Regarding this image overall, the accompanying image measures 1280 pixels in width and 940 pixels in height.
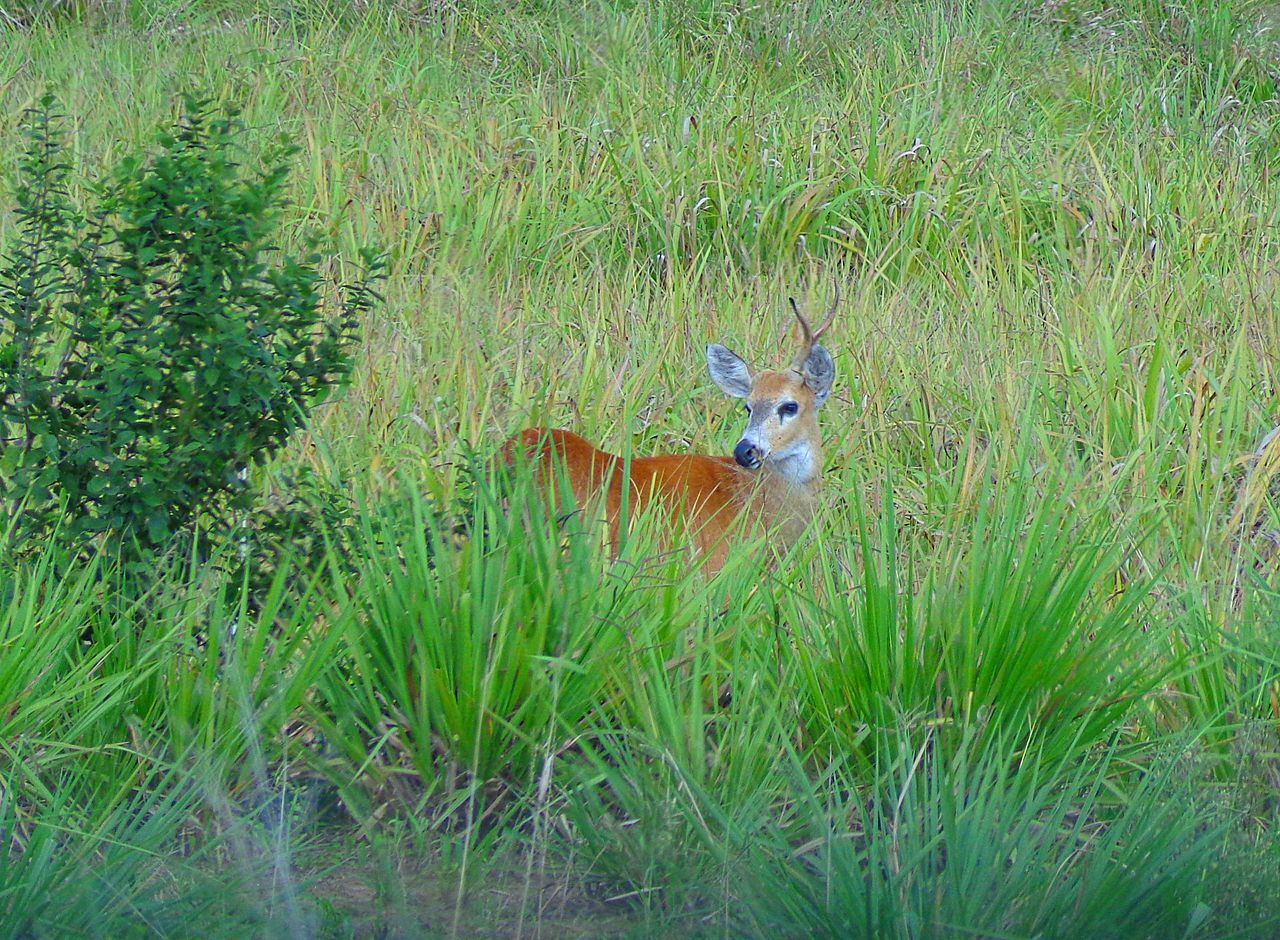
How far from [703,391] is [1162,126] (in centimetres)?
388

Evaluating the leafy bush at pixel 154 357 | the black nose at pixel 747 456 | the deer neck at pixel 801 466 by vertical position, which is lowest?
the deer neck at pixel 801 466

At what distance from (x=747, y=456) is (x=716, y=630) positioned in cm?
133

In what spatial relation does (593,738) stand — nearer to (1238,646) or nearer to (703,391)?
A: (1238,646)

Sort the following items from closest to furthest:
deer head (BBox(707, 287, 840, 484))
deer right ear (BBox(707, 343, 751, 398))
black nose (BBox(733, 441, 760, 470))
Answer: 1. black nose (BBox(733, 441, 760, 470))
2. deer head (BBox(707, 287, 840, 484))
3. deer right ear (BBox(707, 343, 751, 398))

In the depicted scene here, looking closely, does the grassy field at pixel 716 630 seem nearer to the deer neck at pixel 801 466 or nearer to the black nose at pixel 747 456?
the deer neck at pixel 801 466

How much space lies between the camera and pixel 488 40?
898cm

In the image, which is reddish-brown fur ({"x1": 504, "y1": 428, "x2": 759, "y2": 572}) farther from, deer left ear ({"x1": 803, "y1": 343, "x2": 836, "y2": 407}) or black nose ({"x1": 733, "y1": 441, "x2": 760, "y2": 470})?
deer left ear ({"x1": 803, "y1": 343, "x2": 836, "y2": 407})

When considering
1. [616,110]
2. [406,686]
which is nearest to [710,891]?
[406,686]

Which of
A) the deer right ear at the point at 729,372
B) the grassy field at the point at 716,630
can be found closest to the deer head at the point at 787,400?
the deer right ear at the point at 729,372

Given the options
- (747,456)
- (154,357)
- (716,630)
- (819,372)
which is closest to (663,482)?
(747,456)

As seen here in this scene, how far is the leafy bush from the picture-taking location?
131 inches

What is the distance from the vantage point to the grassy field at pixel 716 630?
2.44 metres

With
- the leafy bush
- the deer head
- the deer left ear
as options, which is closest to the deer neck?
the deer head

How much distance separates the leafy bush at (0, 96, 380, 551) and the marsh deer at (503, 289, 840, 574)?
2.41 ft
